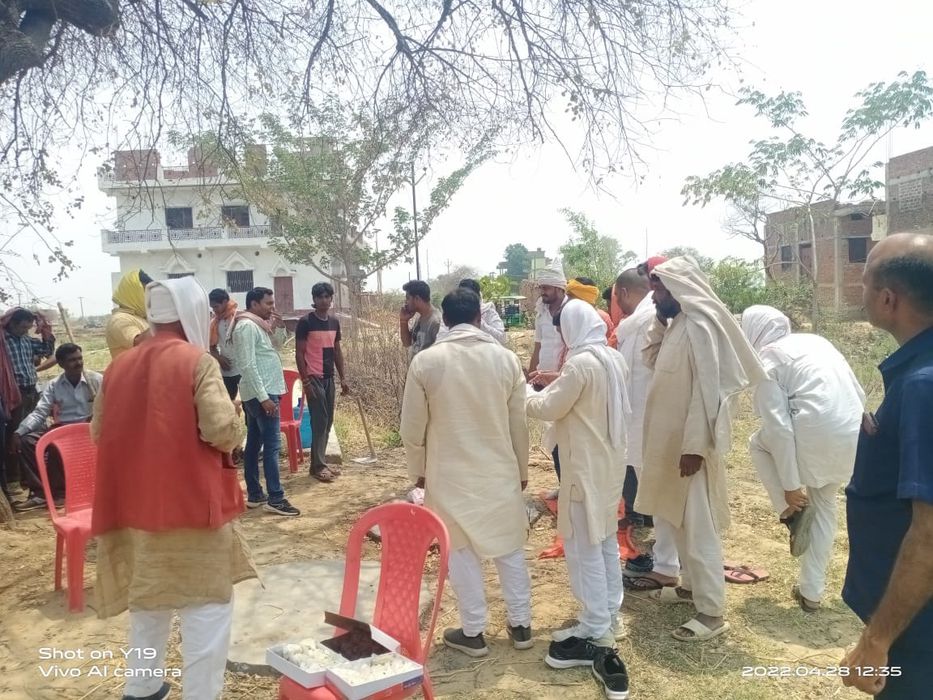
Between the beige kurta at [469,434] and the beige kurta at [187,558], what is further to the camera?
the beige kurta at [469,434]

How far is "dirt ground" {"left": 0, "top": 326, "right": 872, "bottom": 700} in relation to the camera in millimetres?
2996

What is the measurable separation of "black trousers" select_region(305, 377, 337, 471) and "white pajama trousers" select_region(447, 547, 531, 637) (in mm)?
3375

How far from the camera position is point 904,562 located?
1492 mm

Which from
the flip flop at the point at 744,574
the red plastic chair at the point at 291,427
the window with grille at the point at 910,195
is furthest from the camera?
the window with grille at the point at 910,195

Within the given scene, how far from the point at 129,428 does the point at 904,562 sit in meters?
2.37

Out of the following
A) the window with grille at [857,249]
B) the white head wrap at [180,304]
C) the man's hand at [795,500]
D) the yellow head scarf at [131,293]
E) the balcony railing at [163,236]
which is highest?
the balcony railing at [163,236]

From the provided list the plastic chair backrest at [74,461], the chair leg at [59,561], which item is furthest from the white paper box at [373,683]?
the chair leg at [59,561]

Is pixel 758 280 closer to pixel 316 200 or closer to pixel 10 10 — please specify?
pixel 316 200

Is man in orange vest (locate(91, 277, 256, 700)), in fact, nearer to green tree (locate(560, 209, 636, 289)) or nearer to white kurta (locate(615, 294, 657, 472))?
white kurta (locate(615, 294, 657, 472))

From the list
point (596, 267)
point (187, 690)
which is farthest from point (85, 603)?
point (596, 267)

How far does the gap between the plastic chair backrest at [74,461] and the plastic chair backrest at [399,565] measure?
2.15m

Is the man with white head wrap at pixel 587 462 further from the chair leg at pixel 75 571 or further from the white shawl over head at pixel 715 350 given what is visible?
the chair leg at pixel 75 571

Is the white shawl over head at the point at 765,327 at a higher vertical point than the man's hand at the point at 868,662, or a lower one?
higher

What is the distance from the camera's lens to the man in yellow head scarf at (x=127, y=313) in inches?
136
